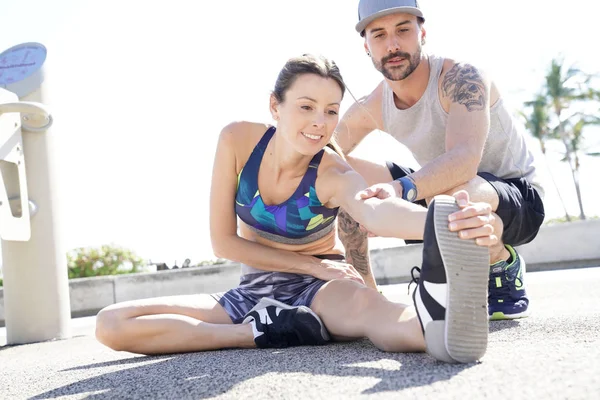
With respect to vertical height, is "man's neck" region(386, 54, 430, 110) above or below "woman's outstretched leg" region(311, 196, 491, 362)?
above

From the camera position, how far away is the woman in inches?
96.0

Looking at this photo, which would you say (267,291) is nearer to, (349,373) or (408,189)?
(408,189)

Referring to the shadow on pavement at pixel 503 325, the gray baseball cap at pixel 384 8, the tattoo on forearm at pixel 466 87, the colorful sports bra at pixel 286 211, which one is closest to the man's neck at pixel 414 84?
the tattoo on forearm at pixel 466 87

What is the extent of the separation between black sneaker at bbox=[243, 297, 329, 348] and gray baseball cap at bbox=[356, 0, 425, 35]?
1507mm

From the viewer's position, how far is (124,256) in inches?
614

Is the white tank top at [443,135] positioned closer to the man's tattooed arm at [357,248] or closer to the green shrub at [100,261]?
the man's tattooed arm at [357,248]

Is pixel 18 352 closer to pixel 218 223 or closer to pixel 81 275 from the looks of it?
pixel 218 223

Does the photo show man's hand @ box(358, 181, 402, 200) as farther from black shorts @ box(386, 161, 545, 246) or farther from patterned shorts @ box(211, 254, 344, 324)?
black shorts @ box(386, 161, 545, 246)

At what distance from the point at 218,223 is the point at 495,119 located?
1.52m

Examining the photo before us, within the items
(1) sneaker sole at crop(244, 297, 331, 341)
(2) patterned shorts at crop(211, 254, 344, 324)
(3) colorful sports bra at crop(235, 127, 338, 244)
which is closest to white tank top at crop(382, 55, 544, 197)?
(3) colorful sports bra at crop(235, 127, 338, 244)

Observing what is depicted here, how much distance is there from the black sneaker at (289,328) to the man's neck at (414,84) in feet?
4.51

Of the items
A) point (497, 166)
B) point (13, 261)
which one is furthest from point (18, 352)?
point (497, 166)

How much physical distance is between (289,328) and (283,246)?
0.49 meters

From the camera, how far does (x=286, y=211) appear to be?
2711 millimetres
